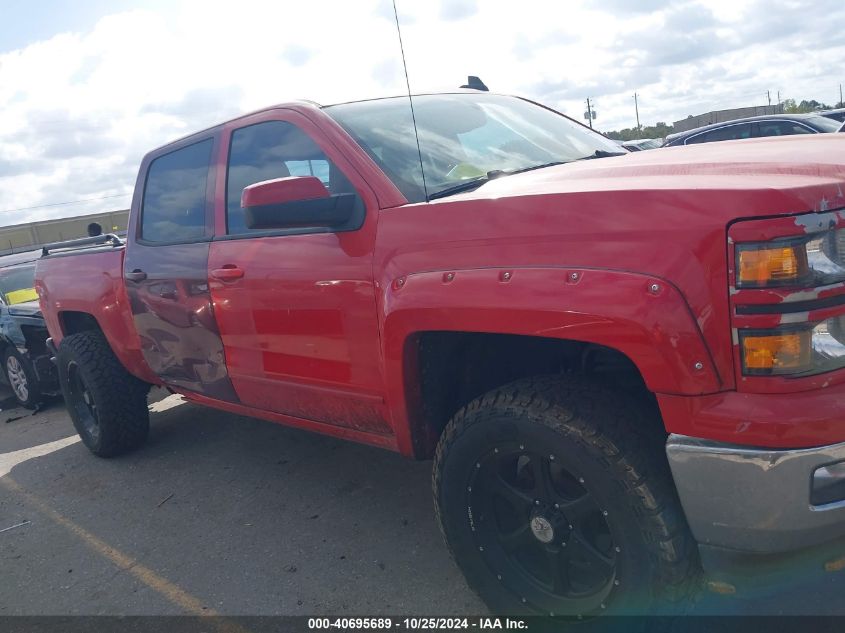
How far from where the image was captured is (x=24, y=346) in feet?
22.0

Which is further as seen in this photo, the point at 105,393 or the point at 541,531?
the point at 105,393

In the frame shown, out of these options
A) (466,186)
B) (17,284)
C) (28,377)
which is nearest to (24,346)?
(28,377)

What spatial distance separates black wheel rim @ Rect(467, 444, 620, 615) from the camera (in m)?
2.18

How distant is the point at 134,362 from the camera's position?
4480 millimetres

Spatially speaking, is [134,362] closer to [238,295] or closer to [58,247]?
[238,295]

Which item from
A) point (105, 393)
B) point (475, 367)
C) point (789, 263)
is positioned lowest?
point (105, 393)

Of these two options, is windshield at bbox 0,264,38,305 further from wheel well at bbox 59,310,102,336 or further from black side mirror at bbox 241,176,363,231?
black side mirror at bbox 241,176,363,231

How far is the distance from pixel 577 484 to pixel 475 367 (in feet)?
2.08

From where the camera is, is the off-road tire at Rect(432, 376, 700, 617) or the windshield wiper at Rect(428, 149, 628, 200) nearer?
the off-road tire at Rect(432, 376, 700, 617)

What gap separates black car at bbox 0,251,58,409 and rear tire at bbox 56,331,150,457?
1.88 m

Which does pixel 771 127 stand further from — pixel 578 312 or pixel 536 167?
pixel 578 312

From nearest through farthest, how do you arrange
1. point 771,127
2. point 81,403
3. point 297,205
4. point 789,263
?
point 789,263, point 297,205, point 81,403, point 771,127

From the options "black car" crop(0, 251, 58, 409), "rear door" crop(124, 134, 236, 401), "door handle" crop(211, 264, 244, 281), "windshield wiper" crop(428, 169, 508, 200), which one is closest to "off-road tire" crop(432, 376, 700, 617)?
"windshield wiper" crop(428, 169, 508, 200)

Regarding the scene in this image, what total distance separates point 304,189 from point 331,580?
1.61 metres
